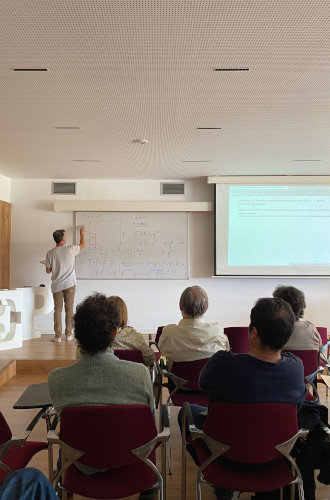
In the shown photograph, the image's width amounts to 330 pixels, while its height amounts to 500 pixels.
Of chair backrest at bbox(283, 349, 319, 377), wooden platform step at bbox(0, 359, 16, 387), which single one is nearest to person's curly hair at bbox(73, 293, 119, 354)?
chair backrest at bbox(283, 349, 319, 377)

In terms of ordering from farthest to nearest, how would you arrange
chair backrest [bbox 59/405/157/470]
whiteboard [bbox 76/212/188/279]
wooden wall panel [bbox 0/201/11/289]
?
whiteboard [bbox 76/212/188/279] < wooden wall panel [bbox 0/201/11/289] < chair backrest [bbox 59/405/157/470]

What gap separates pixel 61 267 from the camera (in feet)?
22.3

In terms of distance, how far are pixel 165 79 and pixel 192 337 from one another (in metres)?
1.93

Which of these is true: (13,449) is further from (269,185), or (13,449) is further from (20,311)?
(269,185)

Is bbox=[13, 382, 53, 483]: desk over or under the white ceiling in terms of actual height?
under

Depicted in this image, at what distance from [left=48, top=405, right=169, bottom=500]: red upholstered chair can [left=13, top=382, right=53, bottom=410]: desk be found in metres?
0.34

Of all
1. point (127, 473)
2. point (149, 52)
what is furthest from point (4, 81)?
point (127, 473)

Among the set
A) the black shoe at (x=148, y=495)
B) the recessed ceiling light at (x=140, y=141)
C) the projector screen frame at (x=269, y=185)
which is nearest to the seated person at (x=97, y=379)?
the black shoe at (x=148, y=495)

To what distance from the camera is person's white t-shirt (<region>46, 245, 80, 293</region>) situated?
6.82 m

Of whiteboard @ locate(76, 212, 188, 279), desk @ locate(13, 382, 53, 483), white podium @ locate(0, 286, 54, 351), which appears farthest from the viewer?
whiteboard @ locate(76, 212, 188, 279)

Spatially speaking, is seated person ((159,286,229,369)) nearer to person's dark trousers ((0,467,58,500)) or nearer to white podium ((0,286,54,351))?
person's dark trousers ((0,467,58,500))

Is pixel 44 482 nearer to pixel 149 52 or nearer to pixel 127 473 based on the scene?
pixel 127 473

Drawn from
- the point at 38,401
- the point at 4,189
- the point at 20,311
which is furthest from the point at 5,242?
the point at 38,401

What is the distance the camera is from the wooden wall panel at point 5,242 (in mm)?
7316
